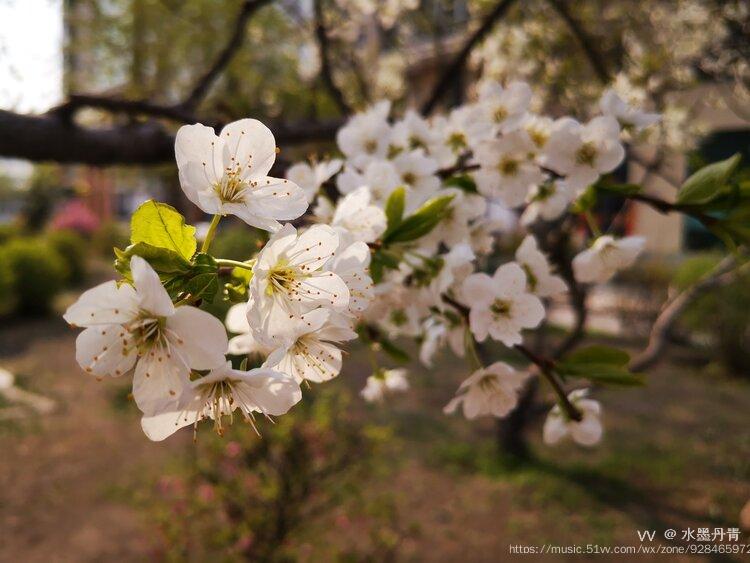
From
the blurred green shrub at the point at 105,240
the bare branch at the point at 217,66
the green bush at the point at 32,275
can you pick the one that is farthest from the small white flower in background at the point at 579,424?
the blurred green shrub at the point at 105,240

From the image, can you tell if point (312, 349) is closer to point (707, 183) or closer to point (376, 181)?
point (376, 181)

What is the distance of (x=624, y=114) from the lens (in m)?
1.01

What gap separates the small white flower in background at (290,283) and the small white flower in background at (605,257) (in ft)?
1.81

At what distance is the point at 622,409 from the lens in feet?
17.3

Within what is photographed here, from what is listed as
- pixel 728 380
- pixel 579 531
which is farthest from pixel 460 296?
pixel 728 380

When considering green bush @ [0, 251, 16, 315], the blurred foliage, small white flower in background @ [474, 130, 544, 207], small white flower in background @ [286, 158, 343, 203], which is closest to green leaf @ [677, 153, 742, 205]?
small white flower in background @ [474, 130, 544, 207]

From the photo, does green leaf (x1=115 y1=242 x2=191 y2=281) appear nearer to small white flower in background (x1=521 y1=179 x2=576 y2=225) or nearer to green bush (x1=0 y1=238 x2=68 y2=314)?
small white flower in background (x1=521 y1=179 x2=576 y2=225)

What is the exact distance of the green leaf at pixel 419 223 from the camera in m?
0.78

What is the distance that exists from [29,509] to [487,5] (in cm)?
452

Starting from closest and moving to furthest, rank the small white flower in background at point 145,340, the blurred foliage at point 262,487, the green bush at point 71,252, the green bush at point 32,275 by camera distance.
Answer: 1. the small white flower in background at point 145,340
2. the blurred foliage at point 262,487
3. the green bush at point 32,275
4. the green bush at point 71,252

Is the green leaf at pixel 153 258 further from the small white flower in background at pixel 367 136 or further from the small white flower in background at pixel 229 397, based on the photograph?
the small white flower in background at pixel 367 136

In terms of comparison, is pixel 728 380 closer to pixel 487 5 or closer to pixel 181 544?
pixel 487 5

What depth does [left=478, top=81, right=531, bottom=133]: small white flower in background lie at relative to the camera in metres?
0.97

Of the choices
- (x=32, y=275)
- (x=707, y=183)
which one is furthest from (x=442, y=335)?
(x=32, y=275)
